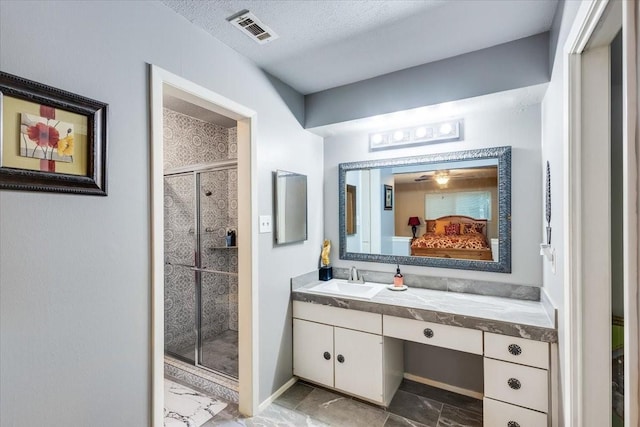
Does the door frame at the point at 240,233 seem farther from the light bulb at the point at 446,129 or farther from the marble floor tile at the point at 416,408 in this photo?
the light bulb at the point at 446,129

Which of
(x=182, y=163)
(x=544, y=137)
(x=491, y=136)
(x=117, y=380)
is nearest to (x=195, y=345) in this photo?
(x=117, y=380)

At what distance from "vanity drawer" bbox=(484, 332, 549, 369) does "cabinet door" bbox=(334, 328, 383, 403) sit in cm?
67

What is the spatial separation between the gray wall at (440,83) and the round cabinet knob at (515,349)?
151 centimetres

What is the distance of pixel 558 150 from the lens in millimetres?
1480

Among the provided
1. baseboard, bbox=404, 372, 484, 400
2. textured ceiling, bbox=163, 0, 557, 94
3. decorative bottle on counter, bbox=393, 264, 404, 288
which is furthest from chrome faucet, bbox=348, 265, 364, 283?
textured ceiling, bbox=163, 0, 557, 94

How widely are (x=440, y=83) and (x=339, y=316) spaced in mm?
1773

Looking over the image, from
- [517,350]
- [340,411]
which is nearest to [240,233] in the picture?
[340,411]

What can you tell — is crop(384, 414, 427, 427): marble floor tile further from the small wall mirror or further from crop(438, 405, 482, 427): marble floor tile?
the small wall mirror

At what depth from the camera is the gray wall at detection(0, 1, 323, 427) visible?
1062 millimetres

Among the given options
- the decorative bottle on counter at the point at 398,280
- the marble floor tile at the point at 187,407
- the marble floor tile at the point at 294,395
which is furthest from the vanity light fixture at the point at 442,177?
the marble floor tile at the point at 187,407

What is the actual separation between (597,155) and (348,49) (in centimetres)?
143

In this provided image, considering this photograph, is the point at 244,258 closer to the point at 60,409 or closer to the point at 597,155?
the point at 60,409

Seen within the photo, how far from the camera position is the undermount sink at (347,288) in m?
2.36

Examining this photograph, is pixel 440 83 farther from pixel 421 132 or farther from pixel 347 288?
pixel 347 288
